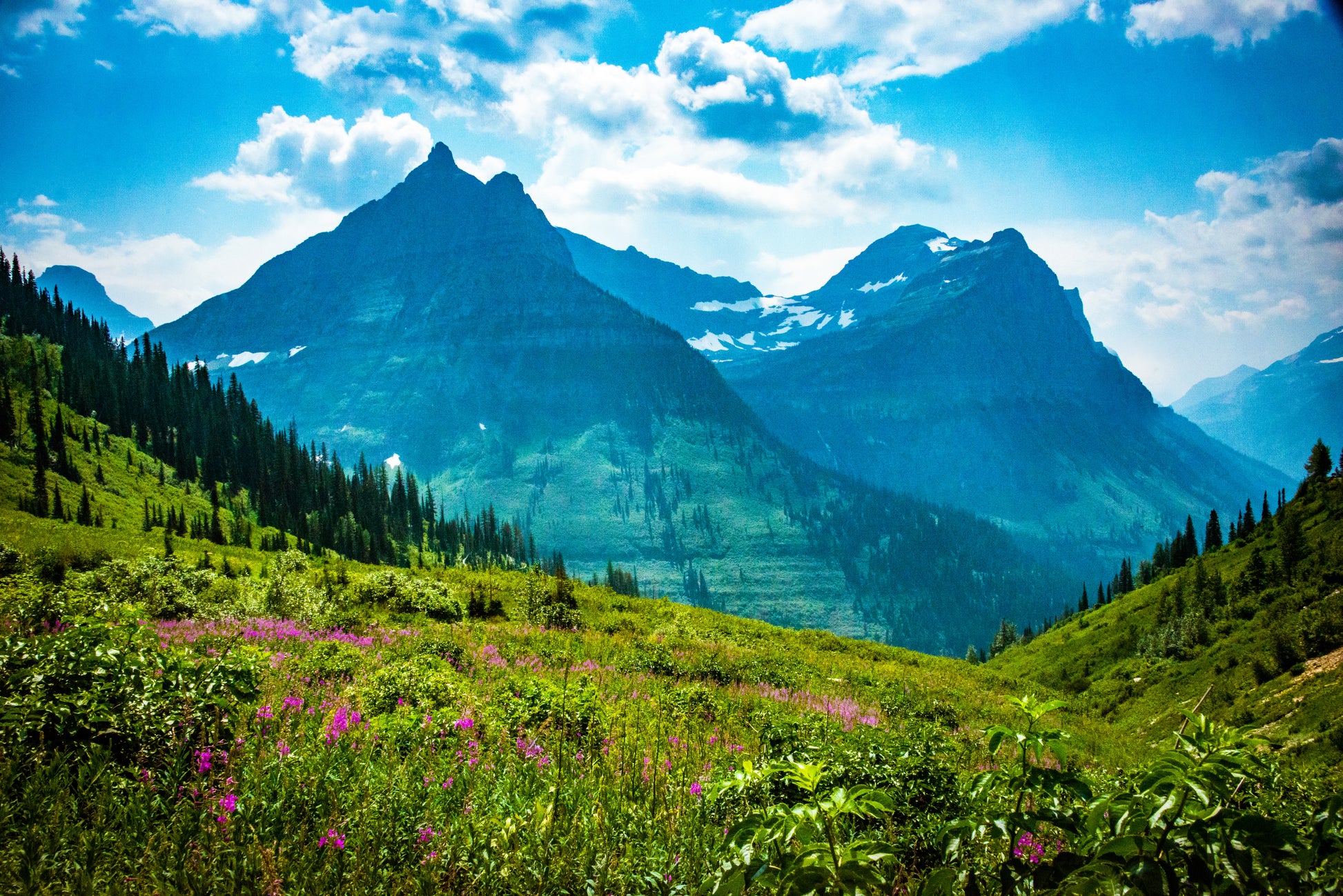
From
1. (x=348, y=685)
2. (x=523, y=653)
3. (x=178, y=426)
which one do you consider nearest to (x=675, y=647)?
(x=523, y=653)

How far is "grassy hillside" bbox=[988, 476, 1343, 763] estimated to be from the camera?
21.7m

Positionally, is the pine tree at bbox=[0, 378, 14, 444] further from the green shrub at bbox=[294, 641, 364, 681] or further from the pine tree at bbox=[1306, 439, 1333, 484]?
the pine tree at bbox=[1306, 439, 1333, 484]

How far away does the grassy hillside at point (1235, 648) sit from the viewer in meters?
21.7

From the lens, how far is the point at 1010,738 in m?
2.73

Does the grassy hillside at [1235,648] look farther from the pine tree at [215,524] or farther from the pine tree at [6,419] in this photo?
the pine tree at [6,419]

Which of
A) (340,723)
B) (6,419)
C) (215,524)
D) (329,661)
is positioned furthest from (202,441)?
(340,723)

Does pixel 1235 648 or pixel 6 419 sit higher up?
pixel 6 419

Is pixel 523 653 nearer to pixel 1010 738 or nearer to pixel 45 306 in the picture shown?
pixel 1010 738

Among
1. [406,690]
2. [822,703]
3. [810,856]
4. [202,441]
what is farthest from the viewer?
[202,441]

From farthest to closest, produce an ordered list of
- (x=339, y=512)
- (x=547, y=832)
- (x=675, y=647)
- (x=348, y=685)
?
(x=339, y=512) → (x=675, y=647) → (x=348, y=685) → (x=547, y=832)

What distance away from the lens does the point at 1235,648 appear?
117ft

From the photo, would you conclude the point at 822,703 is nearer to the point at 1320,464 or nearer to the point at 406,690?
the point at 406,690

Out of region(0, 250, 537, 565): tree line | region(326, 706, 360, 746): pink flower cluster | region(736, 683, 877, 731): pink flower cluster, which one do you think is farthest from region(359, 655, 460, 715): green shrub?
region(0, 250, 537, 565): tree line

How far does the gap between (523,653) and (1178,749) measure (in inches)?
577
